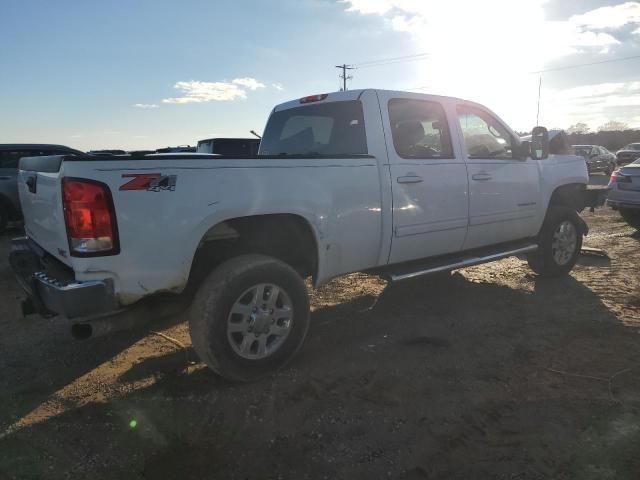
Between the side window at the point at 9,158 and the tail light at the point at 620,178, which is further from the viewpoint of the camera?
the side window at the point at 9,158

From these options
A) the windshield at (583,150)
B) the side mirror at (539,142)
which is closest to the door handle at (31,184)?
the side mirror at (539,142)

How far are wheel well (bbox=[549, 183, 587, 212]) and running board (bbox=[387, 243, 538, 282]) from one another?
874mm

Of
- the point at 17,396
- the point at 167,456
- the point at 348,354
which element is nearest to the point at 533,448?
the point at 348,354

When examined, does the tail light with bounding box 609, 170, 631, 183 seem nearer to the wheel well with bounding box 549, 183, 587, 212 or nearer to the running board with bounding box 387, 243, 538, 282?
the wheel well with bounding box 549, 183, 587, 212

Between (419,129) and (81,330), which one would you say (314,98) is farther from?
(81,330)

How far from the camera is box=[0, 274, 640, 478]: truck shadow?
2514mm

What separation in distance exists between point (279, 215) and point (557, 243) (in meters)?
3.98

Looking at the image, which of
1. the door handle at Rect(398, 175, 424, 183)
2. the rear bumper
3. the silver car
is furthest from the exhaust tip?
the silver car

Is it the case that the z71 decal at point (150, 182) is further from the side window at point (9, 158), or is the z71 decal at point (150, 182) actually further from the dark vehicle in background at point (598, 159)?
the dark vehicle in background at point (598, 159)

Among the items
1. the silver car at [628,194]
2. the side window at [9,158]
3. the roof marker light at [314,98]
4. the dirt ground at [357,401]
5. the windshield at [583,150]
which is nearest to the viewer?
the dirt ground at [357,401]

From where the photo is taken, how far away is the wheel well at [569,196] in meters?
5.94

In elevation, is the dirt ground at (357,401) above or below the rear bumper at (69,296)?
below

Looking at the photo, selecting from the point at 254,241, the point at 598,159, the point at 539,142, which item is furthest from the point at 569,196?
the point at 598,159

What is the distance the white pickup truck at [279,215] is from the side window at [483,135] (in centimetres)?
2
